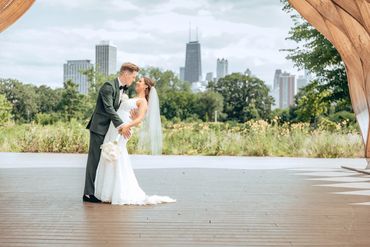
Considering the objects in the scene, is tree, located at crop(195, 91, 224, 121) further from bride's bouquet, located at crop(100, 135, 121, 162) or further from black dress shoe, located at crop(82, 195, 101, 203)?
bride's bouquet, located at crop(100, 135, 121, 162)

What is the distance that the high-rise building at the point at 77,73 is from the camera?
1473 inches

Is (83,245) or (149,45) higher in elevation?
(149,45)

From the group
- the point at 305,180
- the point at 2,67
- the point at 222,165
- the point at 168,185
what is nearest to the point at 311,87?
the point at 222,165

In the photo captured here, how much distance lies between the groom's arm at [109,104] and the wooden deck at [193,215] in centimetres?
94

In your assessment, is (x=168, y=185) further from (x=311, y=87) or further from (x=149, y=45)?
(x=149, y=45)

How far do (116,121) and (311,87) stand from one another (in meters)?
14.1

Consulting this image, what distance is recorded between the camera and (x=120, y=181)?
21.4 feet

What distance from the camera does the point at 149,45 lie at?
130 m

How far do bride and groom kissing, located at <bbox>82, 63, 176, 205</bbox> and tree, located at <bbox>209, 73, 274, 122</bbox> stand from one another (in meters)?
36.9

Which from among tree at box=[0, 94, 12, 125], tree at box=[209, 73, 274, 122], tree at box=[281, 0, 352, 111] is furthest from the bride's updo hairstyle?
tree at box=[209, 73, 274, 122]

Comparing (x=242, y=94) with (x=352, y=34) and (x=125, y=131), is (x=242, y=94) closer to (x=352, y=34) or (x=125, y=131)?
(x=352, y=34)

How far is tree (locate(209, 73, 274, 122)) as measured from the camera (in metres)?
44.6

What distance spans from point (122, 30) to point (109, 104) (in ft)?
306

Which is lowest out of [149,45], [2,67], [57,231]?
[57,231]
